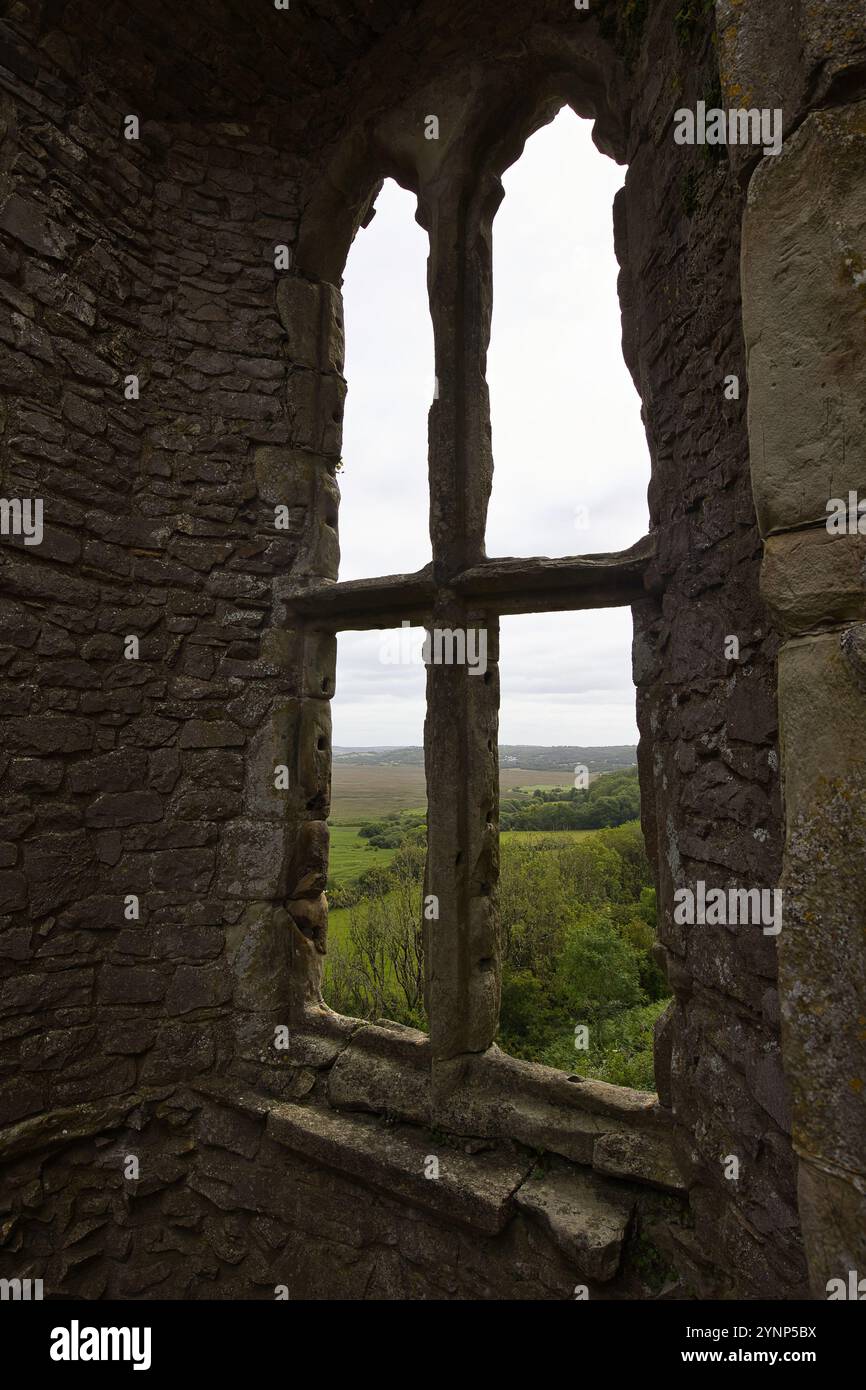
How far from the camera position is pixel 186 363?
3232mm

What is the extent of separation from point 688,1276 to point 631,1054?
4044mm

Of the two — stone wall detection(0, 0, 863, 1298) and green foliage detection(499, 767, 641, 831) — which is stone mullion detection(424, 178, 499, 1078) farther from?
green foliage detection(499, 767, 641, 831)

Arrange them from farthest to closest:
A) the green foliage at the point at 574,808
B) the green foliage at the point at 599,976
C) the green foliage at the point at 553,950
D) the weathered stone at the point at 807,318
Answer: the green foliage at the point at 574,808
the green foliage at the point at 599,976
the green foliage at the point at 553,950
the weathered stone at the point at 807,318

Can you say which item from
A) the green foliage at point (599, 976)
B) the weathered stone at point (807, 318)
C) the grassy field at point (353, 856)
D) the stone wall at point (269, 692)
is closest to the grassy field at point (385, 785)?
the stone wall at point (269, 692)

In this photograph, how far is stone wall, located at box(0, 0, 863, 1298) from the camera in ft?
6.54

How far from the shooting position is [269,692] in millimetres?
3184

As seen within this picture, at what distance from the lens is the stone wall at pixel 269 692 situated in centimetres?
199

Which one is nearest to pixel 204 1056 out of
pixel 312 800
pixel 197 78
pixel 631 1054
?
pixel 312 800

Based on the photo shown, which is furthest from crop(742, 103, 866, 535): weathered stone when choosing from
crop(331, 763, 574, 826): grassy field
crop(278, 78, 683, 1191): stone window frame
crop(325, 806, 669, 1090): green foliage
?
crop(325, 806, 669, 1090): green foliage

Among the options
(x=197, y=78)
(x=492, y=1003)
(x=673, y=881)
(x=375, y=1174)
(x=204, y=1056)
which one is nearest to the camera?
(x=673, y=881)

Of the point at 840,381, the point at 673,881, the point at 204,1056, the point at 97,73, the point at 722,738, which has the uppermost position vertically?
the point at 97,73

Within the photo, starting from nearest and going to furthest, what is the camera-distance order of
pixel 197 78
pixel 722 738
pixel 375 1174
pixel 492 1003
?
pixel 722 738
pixel 375 1174
pixel 492 1003
pixel 197 78

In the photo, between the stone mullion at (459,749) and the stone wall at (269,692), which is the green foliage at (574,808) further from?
the stone wall at (269,692)

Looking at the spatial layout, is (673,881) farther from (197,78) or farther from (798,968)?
(197,78)
